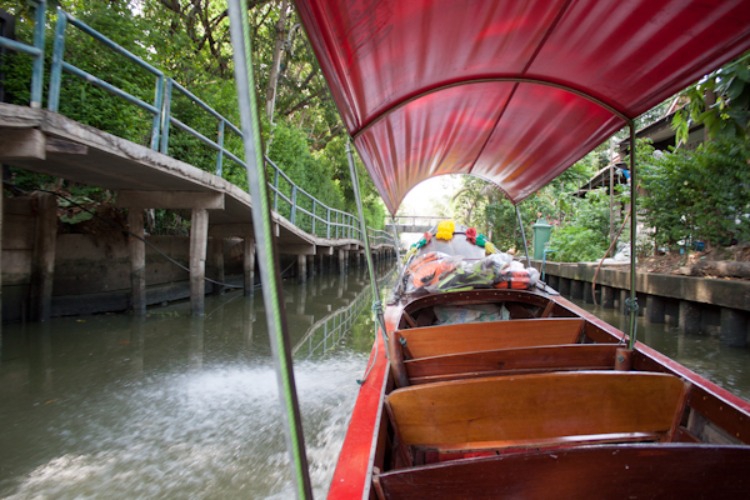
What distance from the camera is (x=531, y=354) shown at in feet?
7.15

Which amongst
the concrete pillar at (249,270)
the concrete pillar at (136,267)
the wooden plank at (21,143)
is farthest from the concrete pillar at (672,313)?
the wooden plank at (21,143)

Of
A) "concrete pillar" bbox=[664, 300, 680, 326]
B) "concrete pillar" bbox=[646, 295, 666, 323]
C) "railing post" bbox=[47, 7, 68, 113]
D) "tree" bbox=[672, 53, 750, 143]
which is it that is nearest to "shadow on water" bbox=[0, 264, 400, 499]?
"railing post" bbox=[47, 7, 68, 113]

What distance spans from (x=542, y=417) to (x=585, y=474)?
462 mm

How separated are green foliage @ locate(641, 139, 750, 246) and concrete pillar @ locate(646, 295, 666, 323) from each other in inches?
42.3

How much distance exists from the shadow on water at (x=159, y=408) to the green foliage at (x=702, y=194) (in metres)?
5.09

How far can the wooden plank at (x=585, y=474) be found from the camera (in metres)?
1.19

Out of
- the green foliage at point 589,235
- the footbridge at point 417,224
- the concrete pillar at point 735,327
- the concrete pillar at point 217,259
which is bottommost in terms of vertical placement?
the concrete pillar at point 735,327

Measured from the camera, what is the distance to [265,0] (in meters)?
12.2

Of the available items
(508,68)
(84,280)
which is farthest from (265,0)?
(508,68)

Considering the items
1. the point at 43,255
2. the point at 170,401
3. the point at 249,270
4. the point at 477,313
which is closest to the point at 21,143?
the point at 43,255

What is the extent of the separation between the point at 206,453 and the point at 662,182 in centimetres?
752

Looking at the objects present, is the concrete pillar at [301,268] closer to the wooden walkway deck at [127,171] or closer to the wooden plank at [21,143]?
the wooden walkway deck at [127,171]

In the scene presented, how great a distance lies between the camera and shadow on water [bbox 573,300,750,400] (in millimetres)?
4242

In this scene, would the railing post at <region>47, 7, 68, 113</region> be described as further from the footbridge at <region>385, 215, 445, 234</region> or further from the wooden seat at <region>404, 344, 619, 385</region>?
the footbridge at <region>385, 215, 445, 234</region>
